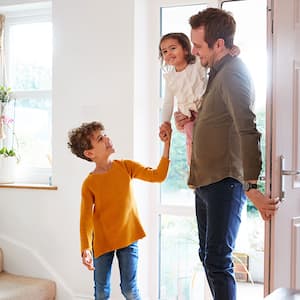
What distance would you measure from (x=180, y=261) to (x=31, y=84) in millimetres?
1640

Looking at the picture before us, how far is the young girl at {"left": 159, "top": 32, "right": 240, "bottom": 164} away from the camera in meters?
1.89

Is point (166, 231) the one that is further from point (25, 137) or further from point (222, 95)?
point (222, 95)

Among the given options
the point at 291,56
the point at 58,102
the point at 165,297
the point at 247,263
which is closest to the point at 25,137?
the point at 58,102

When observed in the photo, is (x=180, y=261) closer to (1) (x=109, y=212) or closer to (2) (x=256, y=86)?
(1) (x=109, y=212)

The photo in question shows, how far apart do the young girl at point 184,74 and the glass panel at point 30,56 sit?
172cm

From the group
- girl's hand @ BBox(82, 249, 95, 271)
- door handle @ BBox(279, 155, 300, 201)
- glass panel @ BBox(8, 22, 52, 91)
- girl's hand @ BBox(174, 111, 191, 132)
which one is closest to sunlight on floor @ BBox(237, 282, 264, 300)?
girl's hand @ BBox(82, 249, 95, 271)

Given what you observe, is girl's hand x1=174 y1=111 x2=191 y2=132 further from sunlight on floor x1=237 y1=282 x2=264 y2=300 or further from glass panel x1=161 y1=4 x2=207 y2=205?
A: sunlight on floor x1=237 y1=282 x2=264 y2=300

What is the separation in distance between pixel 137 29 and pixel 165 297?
1697mm

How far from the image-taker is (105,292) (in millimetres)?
2441

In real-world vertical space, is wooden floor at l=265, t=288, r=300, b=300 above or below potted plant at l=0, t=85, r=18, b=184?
below

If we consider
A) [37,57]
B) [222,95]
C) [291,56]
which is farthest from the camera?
[37,57]

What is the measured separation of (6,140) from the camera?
364 cm

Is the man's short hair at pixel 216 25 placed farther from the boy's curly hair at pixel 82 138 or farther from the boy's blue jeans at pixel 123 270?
the boy's blue jeans at pixel 123 270

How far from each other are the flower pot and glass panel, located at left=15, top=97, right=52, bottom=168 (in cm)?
12
